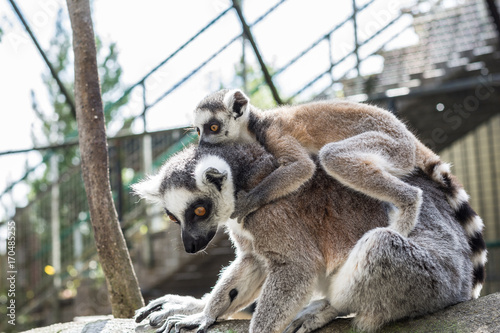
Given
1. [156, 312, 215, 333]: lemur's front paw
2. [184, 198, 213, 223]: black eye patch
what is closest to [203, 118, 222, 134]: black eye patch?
[184, 198, 213, 223]: black eye patch

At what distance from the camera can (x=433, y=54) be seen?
966cm

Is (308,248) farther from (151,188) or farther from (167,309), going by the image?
(151,188)

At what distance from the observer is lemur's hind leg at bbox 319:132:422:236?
381cm

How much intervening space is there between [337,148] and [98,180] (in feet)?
7.66

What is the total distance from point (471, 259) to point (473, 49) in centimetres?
683

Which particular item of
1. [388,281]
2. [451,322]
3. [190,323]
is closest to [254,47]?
[190,323]

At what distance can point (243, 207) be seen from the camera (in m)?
3.94

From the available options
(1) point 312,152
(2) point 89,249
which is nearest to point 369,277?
(1) point 312,152

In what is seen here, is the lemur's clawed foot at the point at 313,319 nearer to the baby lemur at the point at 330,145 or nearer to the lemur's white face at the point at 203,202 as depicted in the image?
the baby lemur at the point at 330,145

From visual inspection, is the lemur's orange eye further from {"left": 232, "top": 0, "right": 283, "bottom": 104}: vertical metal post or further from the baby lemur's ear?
{"left": 232, "top": 0, "right": 283, "bottom": 104}: vertical metal post

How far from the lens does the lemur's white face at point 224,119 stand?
482cm

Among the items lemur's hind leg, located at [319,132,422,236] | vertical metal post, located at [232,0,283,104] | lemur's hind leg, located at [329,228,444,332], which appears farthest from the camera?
vertical metal post, located at [232,0,283,104]

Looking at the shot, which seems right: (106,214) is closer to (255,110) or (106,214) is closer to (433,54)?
(255,110)

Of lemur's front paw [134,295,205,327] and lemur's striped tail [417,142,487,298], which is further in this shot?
lemur's front paw [134,295,205,327]
